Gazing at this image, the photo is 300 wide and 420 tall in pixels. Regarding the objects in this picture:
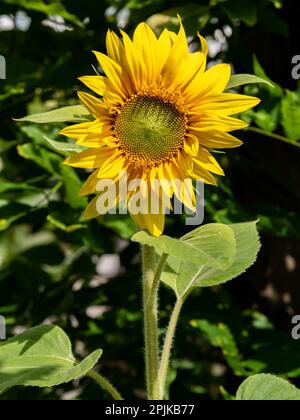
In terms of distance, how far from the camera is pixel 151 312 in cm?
110

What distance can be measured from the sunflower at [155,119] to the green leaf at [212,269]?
0.68 feet

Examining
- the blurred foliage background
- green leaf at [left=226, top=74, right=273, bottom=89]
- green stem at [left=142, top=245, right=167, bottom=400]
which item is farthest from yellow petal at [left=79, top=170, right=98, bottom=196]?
the blurred foliage background

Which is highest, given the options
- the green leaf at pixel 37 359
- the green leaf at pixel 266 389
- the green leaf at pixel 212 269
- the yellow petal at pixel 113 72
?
the yellow petal at pixel 113 72

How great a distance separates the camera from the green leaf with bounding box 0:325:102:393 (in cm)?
104

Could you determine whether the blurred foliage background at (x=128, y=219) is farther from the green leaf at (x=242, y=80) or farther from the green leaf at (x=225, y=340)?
the green leaf at (x=242, y=80)

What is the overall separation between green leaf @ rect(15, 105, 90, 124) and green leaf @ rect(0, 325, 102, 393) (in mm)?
313

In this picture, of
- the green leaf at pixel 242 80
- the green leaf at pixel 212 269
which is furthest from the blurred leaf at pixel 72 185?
the green leaf at pixel 242 80

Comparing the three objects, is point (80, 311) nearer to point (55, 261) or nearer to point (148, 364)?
point (55, 261)

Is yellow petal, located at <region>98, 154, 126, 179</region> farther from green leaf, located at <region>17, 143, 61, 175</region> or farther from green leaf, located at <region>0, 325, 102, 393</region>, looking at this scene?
green leaf, located at <region>17, 143, 61, 175</region>

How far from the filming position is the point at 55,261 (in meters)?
1.89

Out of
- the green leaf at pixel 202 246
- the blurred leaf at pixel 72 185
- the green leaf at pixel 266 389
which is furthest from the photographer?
the blurred leaf at pixel 72 185

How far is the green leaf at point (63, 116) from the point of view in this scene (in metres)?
0.98
